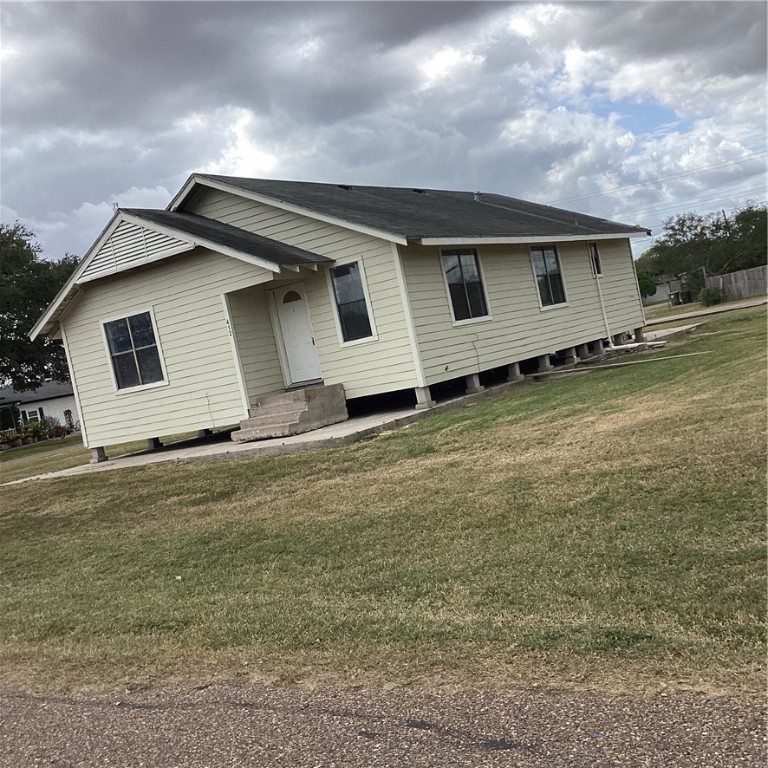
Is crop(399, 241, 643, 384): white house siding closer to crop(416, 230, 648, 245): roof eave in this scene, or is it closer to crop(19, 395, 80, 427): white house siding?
crop(416, 230, 648, 245): roof eave

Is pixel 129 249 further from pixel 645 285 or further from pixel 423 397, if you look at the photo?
pixel 645 285

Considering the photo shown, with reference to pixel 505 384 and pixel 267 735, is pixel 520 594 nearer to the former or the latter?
pixel 267 735

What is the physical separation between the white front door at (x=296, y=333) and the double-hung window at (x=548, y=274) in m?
5.83

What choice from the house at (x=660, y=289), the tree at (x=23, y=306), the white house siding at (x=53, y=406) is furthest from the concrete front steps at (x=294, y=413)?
the house at (x=660, y=289)

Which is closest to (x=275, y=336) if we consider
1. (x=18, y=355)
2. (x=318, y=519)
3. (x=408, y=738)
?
(x=318, y=519)

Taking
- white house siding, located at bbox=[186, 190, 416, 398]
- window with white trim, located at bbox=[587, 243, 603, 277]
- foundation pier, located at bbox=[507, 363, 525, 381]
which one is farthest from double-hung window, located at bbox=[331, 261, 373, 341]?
window with white trim, located at bbox=[587, 243, 603, 277]

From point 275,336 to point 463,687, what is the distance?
12.0m

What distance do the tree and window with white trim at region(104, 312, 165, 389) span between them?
964 inches

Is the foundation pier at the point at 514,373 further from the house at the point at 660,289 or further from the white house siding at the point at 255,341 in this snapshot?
the house at the point at 660,289

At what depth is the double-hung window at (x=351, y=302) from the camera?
1403 cm

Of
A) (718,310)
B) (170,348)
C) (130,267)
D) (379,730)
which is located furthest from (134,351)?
(718,310)

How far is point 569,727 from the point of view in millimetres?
3148

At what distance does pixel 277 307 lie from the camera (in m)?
15.1

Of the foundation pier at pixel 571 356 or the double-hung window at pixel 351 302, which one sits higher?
the double-hung window at pixel 351 302
